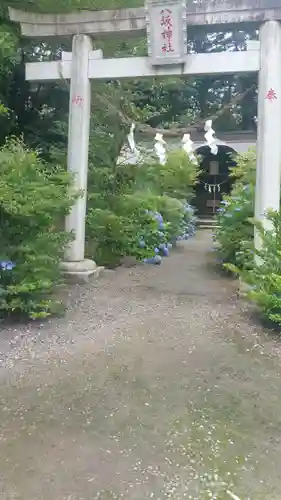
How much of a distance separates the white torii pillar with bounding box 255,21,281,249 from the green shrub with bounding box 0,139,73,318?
2.26m

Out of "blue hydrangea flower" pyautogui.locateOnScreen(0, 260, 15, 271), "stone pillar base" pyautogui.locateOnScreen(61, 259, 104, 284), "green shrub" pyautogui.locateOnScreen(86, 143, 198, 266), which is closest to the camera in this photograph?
"blue hydrangea flower" pyautogui.locateOnScreen(0, 260, 15, 271)

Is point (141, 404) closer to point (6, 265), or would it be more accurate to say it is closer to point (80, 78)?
point (6, 265)

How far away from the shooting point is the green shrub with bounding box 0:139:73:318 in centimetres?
462

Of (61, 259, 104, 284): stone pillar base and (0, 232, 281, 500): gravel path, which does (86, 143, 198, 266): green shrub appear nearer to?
(61, 259, 104, 284): stone pillar base

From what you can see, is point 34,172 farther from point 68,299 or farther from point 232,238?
point 232,238

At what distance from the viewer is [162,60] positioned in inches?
234

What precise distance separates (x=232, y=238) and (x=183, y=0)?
3.28 m

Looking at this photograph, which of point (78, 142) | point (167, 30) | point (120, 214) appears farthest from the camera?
point (120, 214)

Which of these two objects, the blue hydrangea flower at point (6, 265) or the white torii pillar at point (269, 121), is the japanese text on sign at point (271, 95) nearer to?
the white torii pillar at point (269, 121)

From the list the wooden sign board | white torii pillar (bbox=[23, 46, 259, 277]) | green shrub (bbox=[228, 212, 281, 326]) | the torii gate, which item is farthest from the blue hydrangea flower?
the wooden sign board

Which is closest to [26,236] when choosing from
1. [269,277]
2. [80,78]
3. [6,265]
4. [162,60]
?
[6,265]

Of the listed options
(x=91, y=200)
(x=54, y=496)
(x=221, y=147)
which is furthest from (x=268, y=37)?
(x=221, y=147)

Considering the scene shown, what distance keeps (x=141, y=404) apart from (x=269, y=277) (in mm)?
1857

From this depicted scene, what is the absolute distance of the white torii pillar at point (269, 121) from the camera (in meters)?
5.62
